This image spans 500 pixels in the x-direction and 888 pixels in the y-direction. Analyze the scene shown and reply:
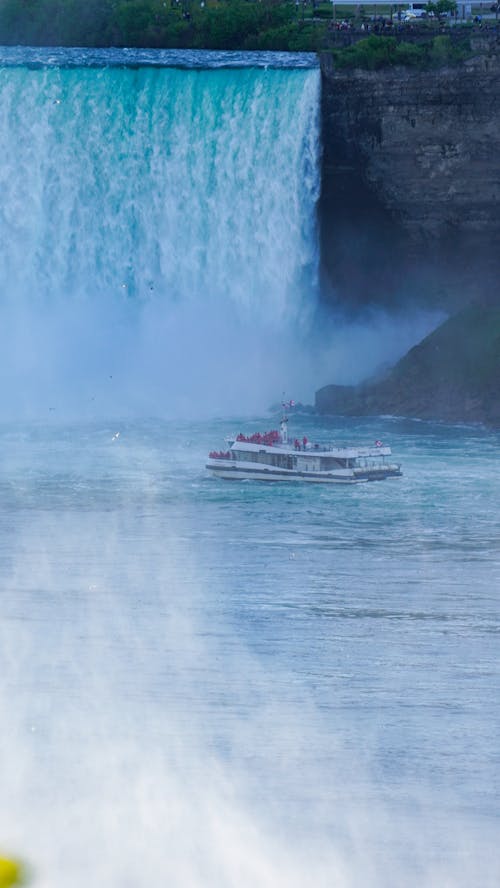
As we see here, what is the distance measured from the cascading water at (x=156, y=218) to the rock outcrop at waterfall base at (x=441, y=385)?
3.16 m

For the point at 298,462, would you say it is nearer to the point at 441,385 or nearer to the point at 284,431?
the point at 284,431

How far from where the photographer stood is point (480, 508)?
4288 cm

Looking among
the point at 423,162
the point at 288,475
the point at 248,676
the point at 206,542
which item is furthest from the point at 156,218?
the point at 248,676

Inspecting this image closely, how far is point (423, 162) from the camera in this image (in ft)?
192

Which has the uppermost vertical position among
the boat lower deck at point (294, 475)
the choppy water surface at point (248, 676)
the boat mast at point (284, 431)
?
the boat mast at point (284, 431)

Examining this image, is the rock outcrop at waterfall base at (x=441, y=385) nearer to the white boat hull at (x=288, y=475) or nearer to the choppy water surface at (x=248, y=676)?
the white boat hull at (x=288, y=475)

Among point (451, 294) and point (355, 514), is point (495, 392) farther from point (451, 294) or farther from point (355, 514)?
point (355, 514)

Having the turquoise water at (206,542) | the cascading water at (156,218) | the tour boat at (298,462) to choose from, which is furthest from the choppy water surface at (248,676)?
the cascading water at (156,218)

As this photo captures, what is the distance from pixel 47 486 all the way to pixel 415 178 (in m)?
18.0

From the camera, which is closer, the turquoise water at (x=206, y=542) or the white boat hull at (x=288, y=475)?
the turquoise water at (x=206, y=542)

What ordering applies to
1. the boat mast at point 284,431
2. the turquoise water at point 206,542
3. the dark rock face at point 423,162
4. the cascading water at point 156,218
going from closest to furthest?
the turquoise water at point 206,542
the boat mast at point 284,431
the dark rock face at point 423,162
the cascading water at point 156,218

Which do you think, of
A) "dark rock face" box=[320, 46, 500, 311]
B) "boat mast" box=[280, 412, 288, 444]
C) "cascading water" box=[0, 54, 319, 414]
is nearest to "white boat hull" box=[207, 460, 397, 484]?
"boat mast" box=[280, 412, 288, 444]

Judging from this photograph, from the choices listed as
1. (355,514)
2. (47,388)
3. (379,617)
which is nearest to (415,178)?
(47,388)

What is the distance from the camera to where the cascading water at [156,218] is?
58.9 metres
